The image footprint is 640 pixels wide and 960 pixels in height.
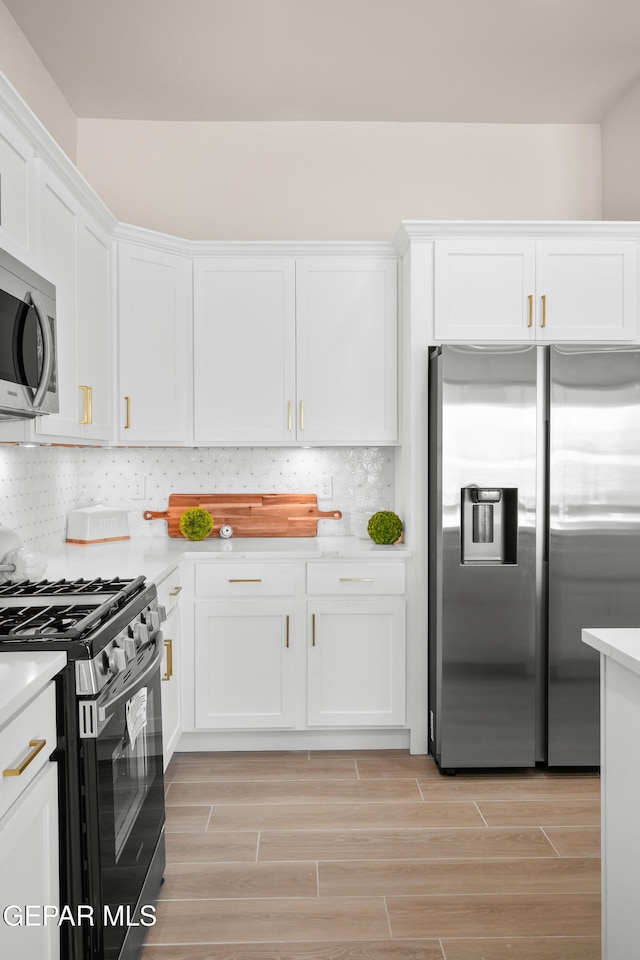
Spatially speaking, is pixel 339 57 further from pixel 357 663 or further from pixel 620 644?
pixel 620 644

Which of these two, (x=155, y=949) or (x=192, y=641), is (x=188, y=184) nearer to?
(x=192, y=641)

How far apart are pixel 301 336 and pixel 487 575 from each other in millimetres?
1472

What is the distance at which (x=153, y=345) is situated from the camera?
3.43m

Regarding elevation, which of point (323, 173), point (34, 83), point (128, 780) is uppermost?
point (34, 83)

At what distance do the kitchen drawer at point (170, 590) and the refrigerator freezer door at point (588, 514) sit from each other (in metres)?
1.62

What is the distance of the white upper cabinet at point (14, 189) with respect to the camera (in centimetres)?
205

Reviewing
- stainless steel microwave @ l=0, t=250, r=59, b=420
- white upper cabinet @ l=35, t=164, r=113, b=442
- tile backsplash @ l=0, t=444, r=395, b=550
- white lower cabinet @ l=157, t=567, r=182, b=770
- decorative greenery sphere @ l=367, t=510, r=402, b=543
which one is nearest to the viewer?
stainless steel microwave @ l=0, t=250, r=59, b=420

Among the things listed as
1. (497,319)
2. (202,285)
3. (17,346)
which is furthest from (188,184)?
(17,346)

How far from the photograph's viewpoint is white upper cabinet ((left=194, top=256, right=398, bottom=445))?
354 centimetres

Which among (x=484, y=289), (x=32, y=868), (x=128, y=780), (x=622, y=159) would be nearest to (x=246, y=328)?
(x=484, y=289)

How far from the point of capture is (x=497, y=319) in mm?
3246

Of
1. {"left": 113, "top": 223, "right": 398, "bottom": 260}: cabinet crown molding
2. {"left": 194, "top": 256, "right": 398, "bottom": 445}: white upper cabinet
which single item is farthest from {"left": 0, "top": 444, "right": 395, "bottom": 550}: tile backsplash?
{"left": 113, "top": 223, "right": 398, "bottom": 260}: cabinet crown molding

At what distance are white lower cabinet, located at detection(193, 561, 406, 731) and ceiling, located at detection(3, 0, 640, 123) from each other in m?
2.31

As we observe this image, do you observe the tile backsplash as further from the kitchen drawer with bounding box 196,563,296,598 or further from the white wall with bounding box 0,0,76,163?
the white wall with bounding box 0,0,76,163
